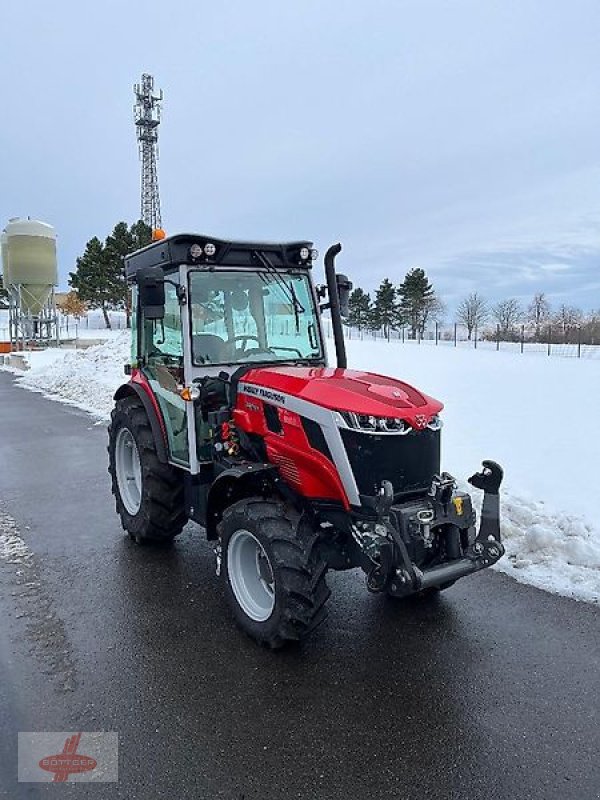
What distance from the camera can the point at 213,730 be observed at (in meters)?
2.94

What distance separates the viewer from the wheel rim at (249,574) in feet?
12.5

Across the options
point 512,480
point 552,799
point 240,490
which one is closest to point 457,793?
point 552,799

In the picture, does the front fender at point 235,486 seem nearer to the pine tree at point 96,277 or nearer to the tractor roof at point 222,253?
the tractor roof at point 222,253

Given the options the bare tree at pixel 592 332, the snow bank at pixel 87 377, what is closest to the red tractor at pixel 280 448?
the snow bank at pixel 87 377

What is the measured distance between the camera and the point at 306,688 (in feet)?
10.8

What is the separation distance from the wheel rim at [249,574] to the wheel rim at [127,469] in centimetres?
205

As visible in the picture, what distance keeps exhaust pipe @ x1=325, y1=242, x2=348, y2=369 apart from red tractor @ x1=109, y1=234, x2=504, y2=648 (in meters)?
0.01

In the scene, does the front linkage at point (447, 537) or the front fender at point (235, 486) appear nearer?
the front linkage at point (447, 537)

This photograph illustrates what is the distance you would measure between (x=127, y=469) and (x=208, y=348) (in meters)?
1.93

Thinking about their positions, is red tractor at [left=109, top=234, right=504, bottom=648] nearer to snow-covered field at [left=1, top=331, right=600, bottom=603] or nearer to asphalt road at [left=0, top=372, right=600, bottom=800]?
asphalt road at [left=0, top=372, right=600, bottom=800]

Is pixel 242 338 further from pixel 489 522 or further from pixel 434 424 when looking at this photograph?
pixel 489 522

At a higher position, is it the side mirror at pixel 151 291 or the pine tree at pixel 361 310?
the pine tree at pixel 361 310

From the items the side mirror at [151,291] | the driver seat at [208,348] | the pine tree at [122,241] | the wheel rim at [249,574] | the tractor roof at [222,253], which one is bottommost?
the wheel rim at [249,574]

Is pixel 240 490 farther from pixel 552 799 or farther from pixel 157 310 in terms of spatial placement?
pixel 552 799
